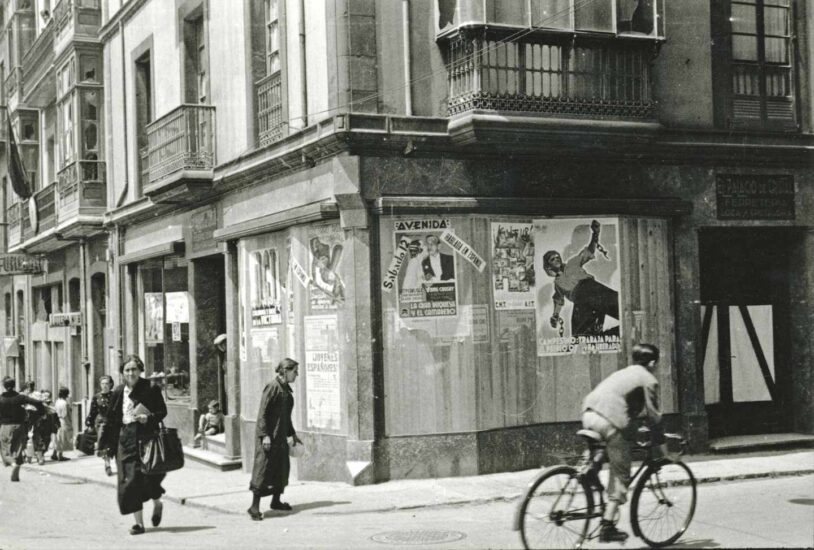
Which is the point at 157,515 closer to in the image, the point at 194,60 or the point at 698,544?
the point at 698,544

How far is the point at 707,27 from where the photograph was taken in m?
14.9

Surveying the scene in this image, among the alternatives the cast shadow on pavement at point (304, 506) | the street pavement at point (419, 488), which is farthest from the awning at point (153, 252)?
the cast shadow on pavement at point (304, 506)

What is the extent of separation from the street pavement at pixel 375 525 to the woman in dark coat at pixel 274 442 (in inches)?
12.1

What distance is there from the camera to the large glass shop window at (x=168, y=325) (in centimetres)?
1931

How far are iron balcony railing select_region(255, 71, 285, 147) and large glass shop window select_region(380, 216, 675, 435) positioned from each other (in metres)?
2.83

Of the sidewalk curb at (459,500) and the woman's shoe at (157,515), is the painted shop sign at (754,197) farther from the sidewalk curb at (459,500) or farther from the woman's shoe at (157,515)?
the woman's shoe at (157,515)

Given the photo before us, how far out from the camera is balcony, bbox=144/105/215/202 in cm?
1695

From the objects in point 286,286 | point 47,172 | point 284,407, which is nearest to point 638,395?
point 284,407

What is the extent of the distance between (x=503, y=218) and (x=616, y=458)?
5.82 metres

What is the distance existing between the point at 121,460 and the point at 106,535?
2.57ft

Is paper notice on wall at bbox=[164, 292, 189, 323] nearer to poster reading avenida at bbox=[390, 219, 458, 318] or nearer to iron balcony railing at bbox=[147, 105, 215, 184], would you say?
iron balcony railing at bbox=[147, 105, 215, 184]

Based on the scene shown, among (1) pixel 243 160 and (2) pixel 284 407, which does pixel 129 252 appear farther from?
(2) pixel 284 407

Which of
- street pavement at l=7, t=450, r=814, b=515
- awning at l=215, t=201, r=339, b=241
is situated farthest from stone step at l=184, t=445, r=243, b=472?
awning at l=215, t=201, r=339, b=241

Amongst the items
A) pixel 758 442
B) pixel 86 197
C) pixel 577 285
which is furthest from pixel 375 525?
pixel 86 197
